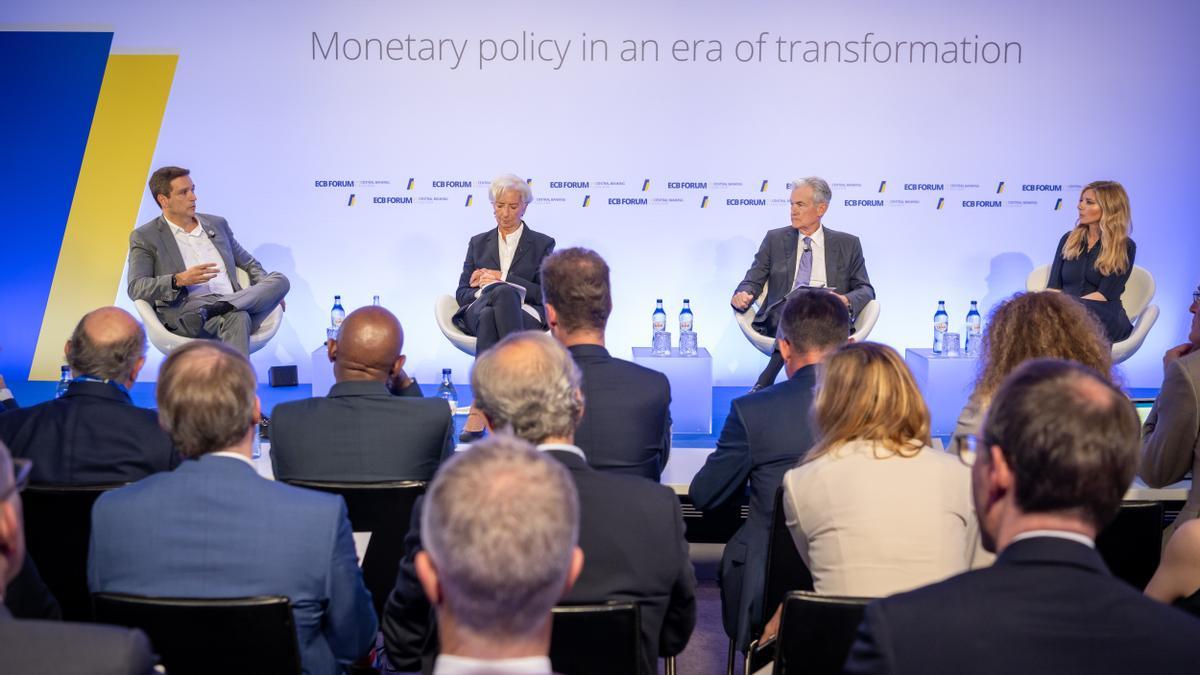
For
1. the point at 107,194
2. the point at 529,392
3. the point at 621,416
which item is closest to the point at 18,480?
the point at 529,392

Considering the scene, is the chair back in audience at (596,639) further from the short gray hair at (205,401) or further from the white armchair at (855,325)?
the white armchair at (855,325)

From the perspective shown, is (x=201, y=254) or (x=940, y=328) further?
(x=940, y=328)

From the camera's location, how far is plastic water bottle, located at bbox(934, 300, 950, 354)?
6323 millimetres

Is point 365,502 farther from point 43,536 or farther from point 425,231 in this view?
point 425,231

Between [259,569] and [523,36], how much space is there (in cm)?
568

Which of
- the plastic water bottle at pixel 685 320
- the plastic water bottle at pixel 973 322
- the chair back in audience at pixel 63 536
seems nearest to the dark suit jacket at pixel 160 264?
the plastic water bottle at pixel 685 320

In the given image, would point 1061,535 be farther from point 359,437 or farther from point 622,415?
point 359,437

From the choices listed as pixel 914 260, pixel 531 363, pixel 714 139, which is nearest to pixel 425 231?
pixel 714 139

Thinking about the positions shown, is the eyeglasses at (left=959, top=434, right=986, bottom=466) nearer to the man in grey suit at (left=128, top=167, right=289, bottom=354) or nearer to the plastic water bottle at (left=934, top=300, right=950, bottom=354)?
the plastic water bottle at (left=934, top=300, right=950, bottom=354)

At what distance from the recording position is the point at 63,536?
259 centimetres

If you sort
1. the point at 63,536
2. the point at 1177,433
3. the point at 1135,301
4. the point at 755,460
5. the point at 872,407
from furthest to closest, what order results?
the point at 1135,301 → the point at 1177,433 → the point at 755,460 → the point at 63,536 → the point at 872,407

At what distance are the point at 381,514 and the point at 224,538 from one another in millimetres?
676

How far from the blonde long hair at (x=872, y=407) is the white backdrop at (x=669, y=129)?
5006mm

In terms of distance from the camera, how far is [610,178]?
7.38m
